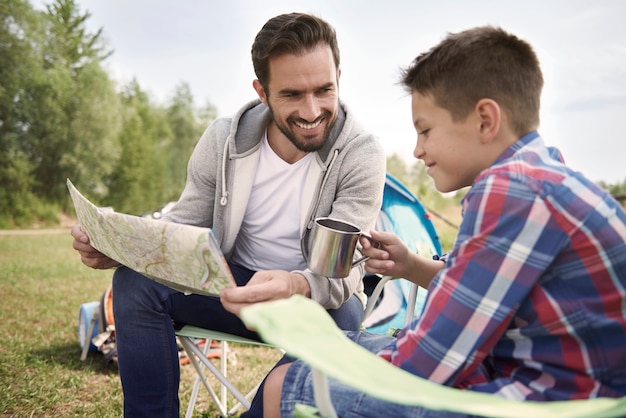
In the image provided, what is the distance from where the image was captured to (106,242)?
1555mm

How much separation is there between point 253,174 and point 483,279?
138cm

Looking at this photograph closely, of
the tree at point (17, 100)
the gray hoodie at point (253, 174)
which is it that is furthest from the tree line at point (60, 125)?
the gray hoodie at point (253, 174)

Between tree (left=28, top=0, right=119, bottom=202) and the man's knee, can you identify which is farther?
tree (left=28, top=0, right=119, bottom=202)

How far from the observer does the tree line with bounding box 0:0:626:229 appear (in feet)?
61.4

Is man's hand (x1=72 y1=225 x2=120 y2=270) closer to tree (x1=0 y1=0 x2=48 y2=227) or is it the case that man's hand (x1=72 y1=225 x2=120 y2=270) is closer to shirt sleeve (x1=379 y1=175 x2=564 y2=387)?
shirt sleeve (x1=379 y1=175 x2=564 y2=387)

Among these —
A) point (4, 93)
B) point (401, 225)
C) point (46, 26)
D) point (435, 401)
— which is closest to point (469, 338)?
point (435, 401)

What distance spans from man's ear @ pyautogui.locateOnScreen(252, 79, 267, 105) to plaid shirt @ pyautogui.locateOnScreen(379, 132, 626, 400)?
1463 millimetres

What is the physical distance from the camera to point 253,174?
2168 millimetres

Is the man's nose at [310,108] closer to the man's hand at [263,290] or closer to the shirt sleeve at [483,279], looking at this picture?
the man's hand at [263,290]

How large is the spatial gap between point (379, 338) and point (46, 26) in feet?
75.0

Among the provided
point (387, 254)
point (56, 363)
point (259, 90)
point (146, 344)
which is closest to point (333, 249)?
point (387, 254)

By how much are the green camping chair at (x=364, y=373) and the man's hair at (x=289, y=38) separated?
1447 mm

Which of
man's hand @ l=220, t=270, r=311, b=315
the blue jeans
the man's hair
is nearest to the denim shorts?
man's hand @ l=220, t=270, r=311, b=315

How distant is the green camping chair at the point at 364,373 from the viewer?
26.4 inches
